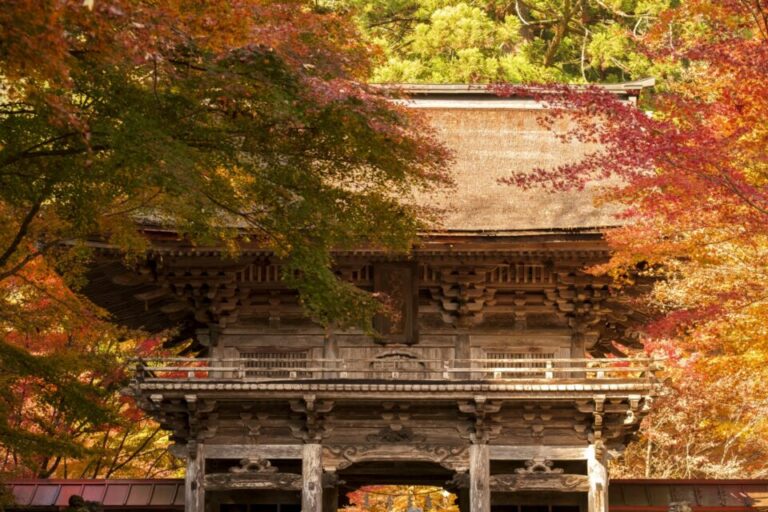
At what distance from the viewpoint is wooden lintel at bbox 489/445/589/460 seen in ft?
63.8

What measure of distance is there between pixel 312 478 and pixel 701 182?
776 cm

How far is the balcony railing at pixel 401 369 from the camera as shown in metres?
18.9

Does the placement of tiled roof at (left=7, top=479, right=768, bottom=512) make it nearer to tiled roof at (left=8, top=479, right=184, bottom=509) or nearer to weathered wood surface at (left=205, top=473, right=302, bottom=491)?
tiled roof at (left=8, top=479, right=184, bottom=509)

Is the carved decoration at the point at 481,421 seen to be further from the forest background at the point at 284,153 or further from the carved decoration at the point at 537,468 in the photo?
the forest background at the point at 284,153

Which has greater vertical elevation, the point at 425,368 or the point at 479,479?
the point at 425,368

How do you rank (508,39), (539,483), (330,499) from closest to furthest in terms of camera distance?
(539,483) → (330,499) → (508,39)

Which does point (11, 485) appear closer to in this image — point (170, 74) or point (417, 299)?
point (417, 299)

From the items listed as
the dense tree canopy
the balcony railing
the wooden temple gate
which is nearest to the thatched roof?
the wooden temple gate

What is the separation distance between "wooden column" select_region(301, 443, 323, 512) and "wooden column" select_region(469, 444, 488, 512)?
2.18 metres

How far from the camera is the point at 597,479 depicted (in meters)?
19.2

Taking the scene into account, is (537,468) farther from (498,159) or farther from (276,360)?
(498,159)

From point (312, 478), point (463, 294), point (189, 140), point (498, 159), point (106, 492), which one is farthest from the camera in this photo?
point (106, 492)

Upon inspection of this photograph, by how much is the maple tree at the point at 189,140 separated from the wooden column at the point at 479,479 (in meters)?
4.37

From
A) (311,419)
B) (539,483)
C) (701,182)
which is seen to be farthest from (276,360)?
(701,182)
